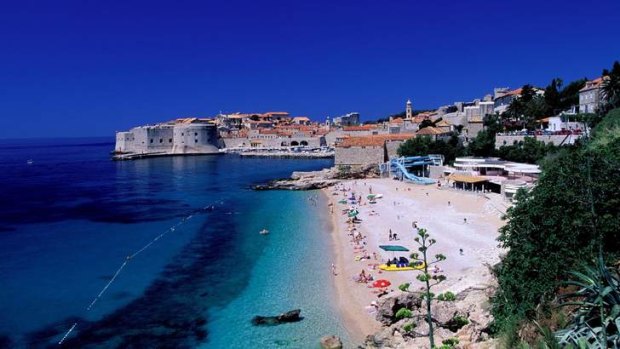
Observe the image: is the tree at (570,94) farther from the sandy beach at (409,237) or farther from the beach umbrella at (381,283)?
the beach umbrella at (381,283)

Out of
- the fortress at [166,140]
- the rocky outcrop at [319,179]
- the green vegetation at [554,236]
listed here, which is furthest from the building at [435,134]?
the fortress at [166,140]

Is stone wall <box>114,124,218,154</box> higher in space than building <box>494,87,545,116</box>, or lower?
lower

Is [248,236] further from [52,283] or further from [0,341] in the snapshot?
[0,341]

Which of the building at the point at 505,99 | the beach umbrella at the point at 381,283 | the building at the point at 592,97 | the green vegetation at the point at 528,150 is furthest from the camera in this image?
the building at the point at 505,99

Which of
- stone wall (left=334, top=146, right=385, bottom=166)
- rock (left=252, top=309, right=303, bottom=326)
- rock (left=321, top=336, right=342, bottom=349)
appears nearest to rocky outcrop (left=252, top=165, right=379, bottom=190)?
stone wall (left=334, top=146, right=385, bottom=166)

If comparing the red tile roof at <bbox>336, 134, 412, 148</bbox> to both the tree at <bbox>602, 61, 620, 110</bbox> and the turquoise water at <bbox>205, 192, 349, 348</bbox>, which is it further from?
the turquoise water at <bbox>205, 192, 349, 348</bbox>

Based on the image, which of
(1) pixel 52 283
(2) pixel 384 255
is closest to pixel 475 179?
(2) pixel 384 255
